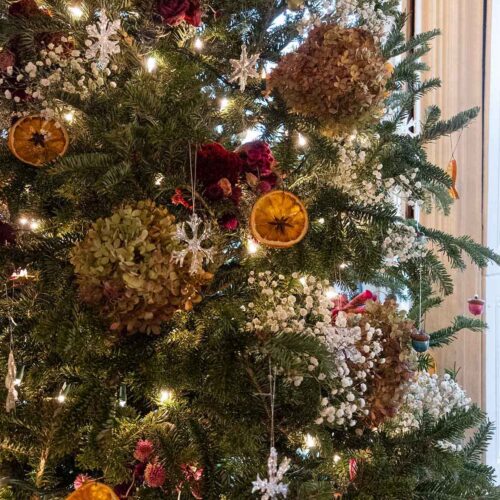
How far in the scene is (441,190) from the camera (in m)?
1.10

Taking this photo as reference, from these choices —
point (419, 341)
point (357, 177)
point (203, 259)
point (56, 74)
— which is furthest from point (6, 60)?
point (419, 341)

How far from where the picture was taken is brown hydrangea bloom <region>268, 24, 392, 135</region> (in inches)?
34.2

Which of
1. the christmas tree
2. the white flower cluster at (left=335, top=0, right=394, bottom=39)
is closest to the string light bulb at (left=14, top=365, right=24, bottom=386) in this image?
the christmas tree

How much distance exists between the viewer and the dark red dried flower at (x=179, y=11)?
906 mm

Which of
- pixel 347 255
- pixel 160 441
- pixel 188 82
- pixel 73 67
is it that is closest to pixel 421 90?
pixel 347 255

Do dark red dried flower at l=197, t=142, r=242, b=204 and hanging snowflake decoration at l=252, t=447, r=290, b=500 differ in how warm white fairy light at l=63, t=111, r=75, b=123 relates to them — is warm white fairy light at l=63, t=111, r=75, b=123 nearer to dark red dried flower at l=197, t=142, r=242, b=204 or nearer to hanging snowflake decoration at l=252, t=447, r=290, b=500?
dark red dried flower at l=197, t=142, r=242, b=204

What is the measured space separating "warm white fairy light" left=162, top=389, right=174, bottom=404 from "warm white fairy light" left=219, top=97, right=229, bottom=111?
522 mm

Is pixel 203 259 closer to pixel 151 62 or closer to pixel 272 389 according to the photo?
pixel 272 389

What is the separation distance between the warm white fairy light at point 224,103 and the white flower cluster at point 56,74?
23 cm

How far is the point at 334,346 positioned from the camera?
0.86 metres

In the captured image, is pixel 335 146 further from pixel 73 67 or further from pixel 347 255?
pixel 73 67

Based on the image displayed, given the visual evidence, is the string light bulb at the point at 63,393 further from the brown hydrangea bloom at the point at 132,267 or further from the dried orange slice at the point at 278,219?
the dried orange slice at the point at 278,219

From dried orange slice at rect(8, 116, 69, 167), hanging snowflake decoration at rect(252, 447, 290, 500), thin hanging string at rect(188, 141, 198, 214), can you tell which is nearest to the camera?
hanging snowflake decoration at rect(252, 447, 290, 500)

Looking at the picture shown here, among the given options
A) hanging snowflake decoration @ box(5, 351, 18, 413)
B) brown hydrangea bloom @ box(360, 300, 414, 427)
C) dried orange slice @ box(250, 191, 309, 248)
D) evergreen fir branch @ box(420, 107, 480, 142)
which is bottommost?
hanging snowflake decoration @ box(5, 351, 18, 413)
